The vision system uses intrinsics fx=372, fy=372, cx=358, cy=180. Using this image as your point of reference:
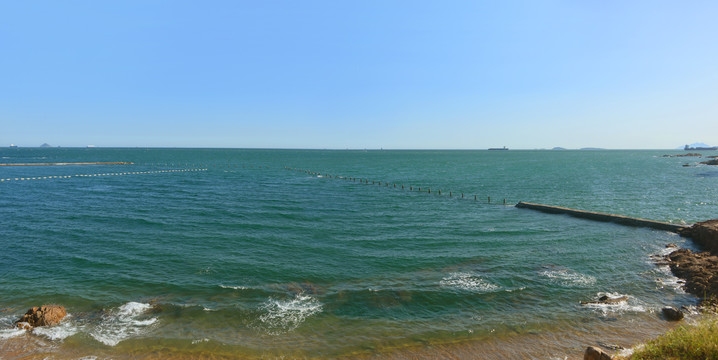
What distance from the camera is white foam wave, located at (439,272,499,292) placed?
20734 mm

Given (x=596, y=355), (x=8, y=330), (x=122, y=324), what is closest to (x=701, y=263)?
(x=596, y=355)

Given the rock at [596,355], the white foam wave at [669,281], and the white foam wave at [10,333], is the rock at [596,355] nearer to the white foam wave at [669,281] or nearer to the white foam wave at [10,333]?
the white foam wave at [669,281]

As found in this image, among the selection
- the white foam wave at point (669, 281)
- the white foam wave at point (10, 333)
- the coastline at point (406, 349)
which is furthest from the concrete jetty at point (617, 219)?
the white foam wave at point (10, 333)

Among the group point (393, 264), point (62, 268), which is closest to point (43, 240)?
point (62, 268)

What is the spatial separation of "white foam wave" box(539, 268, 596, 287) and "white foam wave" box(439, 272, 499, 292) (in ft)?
13.7

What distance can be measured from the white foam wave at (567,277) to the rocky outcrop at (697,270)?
4.80 metres

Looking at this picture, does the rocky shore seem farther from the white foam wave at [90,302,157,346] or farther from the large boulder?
the white foam wave at [90,302,157,346]

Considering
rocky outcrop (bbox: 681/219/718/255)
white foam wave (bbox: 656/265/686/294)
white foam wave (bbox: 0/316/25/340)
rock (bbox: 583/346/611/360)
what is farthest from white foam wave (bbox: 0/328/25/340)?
rocky outcrop (bbox: 681/219/718/255)

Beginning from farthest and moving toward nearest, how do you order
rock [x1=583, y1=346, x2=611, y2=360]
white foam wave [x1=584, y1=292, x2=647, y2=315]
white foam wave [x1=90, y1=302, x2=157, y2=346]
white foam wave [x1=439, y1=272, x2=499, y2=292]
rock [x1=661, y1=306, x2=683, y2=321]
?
1. white foam wave [x1=439, y1=272, x2=499, y2=292]
2. white foam wave [x1=584, y1=292, x2=647, y2=315]
3. rock [x1=661, y1=306, x2=683, y2=321]
4. white foam wave [x1=90, y1=302, x2=157, y2=346]
5. rock [x1=583, y1=346, x2=611, y2=360]

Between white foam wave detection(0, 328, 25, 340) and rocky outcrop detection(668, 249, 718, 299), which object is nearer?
white foam wave detection(0, 328, 25, 340)

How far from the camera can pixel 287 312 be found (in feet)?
58.9

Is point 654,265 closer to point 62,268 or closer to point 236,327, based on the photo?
point 236,327

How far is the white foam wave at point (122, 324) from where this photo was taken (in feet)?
51.1

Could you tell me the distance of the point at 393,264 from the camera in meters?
25.0
